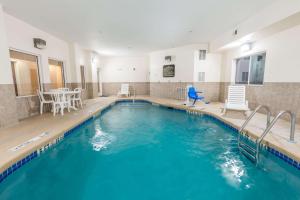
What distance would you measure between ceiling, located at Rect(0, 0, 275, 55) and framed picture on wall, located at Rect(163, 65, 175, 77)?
2.51m

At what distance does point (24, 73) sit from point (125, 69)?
610 centimetres

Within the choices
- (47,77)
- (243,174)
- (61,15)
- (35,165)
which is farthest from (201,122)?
(47,77)

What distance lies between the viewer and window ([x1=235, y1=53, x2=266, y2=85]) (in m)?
4.65

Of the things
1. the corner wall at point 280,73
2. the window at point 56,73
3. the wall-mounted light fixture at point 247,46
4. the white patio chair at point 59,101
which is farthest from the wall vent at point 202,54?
the window at point 56,73

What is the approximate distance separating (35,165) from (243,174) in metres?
3.08

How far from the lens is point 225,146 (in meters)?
2.90

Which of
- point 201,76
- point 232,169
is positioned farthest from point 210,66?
point 232,169

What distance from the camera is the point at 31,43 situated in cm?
438

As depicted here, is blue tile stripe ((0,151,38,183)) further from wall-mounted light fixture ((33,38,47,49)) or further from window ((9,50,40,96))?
wall-mounted light fixture ((33,38,47,49))

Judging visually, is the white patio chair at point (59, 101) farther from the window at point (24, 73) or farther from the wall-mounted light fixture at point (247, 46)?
the wall-mounted light fixture at point (247, 46)

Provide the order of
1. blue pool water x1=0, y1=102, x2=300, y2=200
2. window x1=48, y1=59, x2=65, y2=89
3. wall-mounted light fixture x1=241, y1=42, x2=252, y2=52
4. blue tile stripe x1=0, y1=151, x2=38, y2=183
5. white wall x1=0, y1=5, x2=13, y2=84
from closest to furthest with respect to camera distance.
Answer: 1. blue pool water x1=0, y1=102, x2=300, y2=200
2. blue tile stripe x1=0, y1=151, x2=38, y2=183
3. white wall x1=0, y1=5, x2=13, y2=84
4. wall-mounted light fixture x1=241, y1=42, x2=252, y2=52
5. window x1=48, y1=59, x2=65, y2=89

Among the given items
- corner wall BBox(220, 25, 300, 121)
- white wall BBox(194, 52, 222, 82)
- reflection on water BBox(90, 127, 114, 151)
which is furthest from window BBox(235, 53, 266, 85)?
reflection on water BBox(90, 127, 114, 151)

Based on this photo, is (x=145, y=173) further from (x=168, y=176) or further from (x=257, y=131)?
(x=257, y=131)

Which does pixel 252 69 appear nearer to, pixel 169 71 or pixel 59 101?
pixel 169 71
